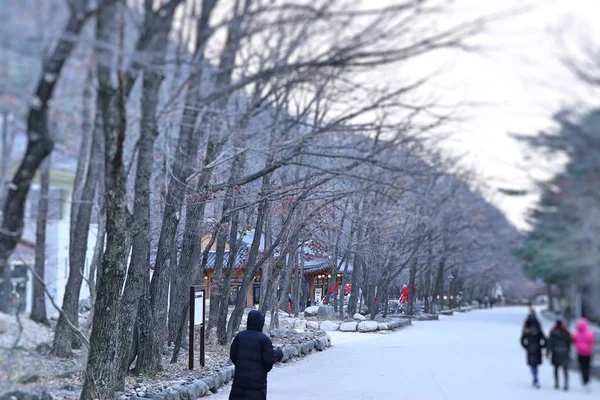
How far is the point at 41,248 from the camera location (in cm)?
2175

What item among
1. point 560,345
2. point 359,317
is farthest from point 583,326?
point 359,317

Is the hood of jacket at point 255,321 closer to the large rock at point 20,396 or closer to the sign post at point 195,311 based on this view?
the large rock at point 20,396

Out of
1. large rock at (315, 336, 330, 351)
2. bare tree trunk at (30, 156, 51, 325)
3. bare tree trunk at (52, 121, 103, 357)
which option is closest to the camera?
bare tree trunk at (30, 156, 51, 325)

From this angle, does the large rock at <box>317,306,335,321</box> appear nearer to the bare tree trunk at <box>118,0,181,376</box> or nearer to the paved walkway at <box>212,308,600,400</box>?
the paved walkway at <box>212,308,600,400</box>

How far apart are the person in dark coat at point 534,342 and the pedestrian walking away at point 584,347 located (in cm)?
66

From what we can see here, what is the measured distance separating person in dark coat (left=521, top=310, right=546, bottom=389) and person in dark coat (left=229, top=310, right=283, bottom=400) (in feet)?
10.0

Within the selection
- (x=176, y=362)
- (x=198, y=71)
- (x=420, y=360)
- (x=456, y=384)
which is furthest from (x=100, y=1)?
(x=420, y=360)

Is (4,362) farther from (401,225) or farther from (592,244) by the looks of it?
(401,225)

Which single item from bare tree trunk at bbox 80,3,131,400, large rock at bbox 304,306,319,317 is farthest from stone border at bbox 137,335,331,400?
large rock at bbox 304,306,319,317

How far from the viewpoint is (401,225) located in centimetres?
3253

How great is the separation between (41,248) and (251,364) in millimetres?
13538

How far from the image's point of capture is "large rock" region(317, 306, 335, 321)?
126 feet

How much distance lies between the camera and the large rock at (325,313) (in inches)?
1507

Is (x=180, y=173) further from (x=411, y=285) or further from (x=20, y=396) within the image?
(x=411, y=285)
